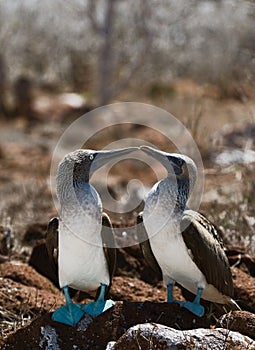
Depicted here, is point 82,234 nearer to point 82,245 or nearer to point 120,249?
point 82,245

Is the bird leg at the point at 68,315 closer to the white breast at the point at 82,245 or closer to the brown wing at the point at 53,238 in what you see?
the white breast at the point at 82,245

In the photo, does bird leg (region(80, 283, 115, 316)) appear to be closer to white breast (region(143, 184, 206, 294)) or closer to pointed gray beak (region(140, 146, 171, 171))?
white breast (region(143, 184, 206, 294))

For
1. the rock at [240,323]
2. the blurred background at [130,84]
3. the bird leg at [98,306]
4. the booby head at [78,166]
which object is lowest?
the blurred background at [130,84]

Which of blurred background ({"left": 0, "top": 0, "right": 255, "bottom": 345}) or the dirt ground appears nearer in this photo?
the dirt ground

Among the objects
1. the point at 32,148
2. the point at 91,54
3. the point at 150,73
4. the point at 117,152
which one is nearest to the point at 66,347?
the point at 117,152

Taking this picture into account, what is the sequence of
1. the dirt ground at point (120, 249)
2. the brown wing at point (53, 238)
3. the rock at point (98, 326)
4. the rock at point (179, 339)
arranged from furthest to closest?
the dirt ground at point (120, 249), the brown wing at point (53, 238), the rock at point (98, 326), the rock at point (179, 339)

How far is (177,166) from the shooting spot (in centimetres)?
344

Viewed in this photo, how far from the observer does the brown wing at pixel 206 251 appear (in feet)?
11.1

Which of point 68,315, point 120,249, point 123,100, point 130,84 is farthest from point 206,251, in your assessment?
point 130,84

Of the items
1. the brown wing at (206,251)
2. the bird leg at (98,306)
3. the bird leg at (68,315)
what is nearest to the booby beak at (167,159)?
the brown wing at (206,251)

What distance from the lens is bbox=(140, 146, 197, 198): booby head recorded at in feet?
11.3

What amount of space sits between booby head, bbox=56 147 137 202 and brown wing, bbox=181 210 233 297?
0.47m

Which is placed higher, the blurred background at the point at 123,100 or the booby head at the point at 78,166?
the booby head at the point at 78,166

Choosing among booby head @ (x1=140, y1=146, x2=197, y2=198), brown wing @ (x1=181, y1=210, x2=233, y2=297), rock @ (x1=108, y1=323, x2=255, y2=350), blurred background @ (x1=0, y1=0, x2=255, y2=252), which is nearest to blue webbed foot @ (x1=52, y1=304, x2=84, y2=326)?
rock @ (x1=108, y1=323, x2=255, y2=350)
